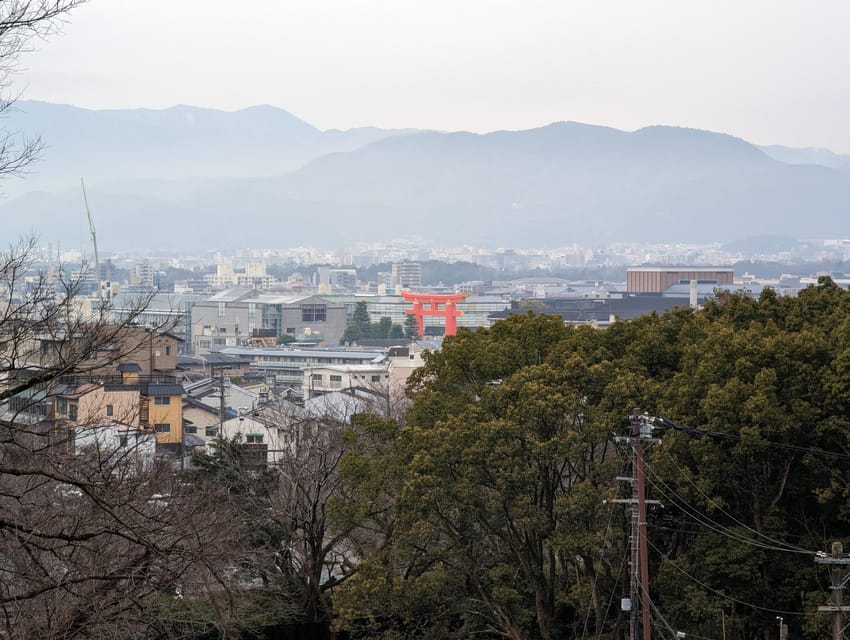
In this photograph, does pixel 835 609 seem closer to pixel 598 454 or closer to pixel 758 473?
pixel 758 473

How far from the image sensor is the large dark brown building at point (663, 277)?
378 ft

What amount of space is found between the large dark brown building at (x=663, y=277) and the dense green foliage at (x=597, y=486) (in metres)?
100

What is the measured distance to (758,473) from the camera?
1373 cm

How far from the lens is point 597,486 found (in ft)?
45.6

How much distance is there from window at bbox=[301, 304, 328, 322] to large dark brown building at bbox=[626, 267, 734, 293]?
34.6 meters

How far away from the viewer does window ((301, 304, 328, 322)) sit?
93562mm

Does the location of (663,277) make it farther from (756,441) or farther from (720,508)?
(756,441)

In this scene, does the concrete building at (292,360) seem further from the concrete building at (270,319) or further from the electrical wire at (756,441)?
the electrical wire at (756,441)

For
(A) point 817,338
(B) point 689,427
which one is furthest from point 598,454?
(A) point 817,338

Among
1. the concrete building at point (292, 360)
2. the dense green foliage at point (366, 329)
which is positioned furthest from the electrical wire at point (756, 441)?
the dense green foliage at point (366, 329)

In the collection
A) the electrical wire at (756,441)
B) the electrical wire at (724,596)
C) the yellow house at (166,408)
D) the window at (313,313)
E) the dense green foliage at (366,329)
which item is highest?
the electrical wire at (756,441)

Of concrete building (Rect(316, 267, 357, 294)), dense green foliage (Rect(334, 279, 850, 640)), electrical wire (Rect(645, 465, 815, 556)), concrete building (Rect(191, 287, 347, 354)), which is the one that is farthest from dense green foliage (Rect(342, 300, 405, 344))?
electrical wire (Rect(645, 465, 815, 556))

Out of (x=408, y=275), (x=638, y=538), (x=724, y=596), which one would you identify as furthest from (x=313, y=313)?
(x=638, y=538)

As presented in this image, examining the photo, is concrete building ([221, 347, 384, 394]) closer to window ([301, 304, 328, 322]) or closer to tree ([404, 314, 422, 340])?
tree ([404, 314, 422, 340])
